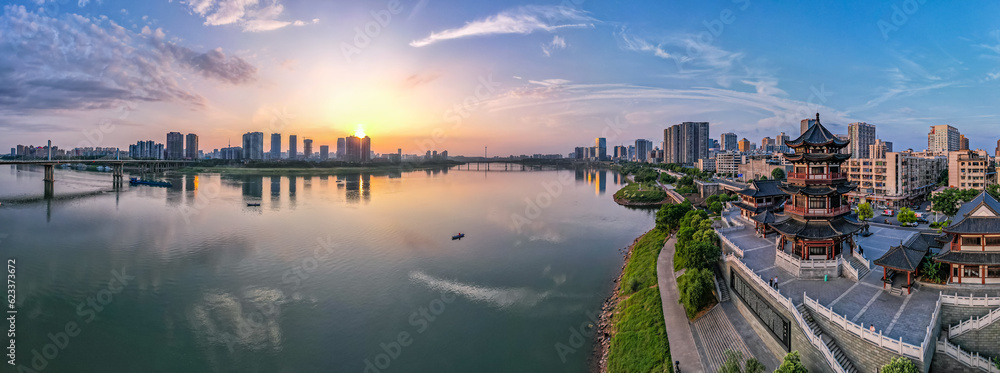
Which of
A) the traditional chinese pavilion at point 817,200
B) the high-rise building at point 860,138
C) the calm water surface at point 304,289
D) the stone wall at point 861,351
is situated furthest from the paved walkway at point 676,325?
the high-rise building at point 860,138

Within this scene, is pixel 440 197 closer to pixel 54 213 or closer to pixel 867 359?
pixel 54 213

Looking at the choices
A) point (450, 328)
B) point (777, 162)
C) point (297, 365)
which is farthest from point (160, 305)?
point (777, 162)

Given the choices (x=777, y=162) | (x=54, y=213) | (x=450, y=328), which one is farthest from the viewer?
(x=777, y=162)

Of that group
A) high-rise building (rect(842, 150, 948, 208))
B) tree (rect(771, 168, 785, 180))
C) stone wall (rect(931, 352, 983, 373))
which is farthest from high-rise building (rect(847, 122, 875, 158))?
stone wall (rect(931, 352, 983, 373))

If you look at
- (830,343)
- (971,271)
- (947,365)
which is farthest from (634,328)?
(971,271)

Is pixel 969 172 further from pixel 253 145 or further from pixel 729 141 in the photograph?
pixel 253 145

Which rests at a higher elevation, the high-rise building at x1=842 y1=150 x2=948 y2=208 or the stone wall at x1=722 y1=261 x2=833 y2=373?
the high-rise building at x1=842 y1=150 x2=948 y2=208

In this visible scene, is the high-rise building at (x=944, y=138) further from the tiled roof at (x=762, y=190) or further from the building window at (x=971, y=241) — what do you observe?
the building window at (x=971, y=241)

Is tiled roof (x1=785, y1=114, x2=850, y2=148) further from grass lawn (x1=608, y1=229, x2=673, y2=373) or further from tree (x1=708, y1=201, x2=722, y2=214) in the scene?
tree (x1=708, y1=201, x2=722, y2=214)

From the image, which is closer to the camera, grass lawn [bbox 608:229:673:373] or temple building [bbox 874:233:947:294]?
temple building [bbox 874:233:947:294]
